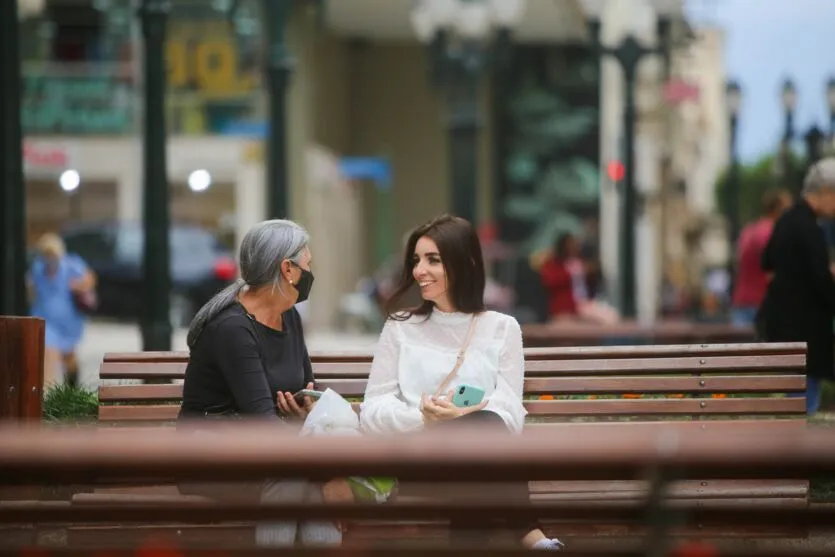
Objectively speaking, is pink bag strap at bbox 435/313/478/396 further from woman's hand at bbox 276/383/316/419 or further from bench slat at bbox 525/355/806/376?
bench slat at bbox 525/355/806/376

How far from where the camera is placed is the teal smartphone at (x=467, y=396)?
248 inches

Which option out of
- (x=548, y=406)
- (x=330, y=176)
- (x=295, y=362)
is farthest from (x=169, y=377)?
(x=330, y=176)

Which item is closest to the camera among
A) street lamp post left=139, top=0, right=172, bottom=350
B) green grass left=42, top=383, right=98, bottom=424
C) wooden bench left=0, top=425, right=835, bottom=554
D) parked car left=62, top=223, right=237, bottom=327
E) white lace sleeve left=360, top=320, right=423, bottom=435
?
wooden bench left=0, top=425, right=835, bottom=554

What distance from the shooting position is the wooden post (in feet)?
21.2

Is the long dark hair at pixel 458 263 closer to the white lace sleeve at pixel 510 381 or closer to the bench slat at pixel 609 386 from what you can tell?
the white lace sleeve at pixel 510 381

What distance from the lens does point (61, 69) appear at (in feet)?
133

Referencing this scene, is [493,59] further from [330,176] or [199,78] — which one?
[330,176]

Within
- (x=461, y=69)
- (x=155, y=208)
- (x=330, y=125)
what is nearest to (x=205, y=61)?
(x=330, y=125)

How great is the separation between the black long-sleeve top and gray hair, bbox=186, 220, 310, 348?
36mm

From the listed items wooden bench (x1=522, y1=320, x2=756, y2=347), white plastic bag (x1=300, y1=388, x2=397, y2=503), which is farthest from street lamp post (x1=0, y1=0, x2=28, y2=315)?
white plastic bag (x1=300, y1=388, x2=397, y2=503)

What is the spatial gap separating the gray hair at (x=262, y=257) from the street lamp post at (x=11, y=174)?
7.52 m

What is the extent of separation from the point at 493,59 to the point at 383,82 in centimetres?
3317

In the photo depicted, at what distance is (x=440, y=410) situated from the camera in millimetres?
6230

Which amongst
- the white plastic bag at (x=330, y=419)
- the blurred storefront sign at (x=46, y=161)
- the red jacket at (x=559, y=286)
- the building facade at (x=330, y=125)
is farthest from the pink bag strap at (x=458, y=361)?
the blurred storefront sign at (x=46, y=161)
